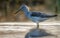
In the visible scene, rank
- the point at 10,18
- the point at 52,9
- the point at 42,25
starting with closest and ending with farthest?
the point at 42,25, the point at 10,18, the point at 52,9

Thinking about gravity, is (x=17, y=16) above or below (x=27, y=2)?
below

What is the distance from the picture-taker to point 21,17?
2.10 metres

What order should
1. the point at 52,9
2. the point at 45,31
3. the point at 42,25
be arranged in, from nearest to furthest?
the point at 45,31 < the point at 42,25 < the point at 52,9

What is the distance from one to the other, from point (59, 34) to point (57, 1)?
885 millimetres

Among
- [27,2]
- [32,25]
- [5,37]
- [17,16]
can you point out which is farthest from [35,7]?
[5,37]

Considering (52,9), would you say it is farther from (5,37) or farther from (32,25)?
(5,37)

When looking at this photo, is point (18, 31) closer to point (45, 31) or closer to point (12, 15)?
point (45, 31)

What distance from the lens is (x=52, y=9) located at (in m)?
2.19

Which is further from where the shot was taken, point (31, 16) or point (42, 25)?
point (42, 25)

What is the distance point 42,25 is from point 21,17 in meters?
0.49

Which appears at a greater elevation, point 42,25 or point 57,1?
point 57,1

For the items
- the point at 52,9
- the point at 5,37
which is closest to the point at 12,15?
the point at 52,9

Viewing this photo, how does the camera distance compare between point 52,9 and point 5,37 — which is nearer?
point 5,37

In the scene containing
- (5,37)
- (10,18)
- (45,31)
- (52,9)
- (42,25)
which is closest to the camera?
(5,37)
